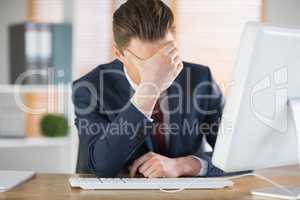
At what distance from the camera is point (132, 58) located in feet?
7.57

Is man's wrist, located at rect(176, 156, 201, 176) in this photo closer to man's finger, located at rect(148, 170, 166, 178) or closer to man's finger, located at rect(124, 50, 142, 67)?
man's finger, located at rect(148, 170, 166, 178)

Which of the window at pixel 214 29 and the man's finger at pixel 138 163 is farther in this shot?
the window at pixel 214 29

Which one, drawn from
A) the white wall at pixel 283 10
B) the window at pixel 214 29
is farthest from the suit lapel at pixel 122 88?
the white wall at pixel 283 10

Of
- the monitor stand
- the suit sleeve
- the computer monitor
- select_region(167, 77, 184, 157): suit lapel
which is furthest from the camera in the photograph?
select_region(167, 77, 184, 157): suit lapel

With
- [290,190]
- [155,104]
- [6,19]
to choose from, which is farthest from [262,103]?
[6,19]

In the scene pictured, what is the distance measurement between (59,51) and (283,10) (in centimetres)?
177

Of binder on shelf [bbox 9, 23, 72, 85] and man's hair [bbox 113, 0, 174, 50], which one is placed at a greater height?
man's hair [bbox 113, 0, 174, 50]

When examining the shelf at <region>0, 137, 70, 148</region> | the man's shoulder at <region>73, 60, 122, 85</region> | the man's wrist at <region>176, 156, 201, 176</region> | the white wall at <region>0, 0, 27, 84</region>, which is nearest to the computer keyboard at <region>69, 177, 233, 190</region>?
the man's wrist at <region>176, 156, 201, 176</region>

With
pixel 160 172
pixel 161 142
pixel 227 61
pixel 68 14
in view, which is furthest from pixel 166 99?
pixel 227 61

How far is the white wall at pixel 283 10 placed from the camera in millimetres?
3846

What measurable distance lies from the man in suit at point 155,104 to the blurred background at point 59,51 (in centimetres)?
67

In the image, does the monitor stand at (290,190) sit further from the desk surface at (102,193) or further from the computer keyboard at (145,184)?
the computer keyboard at (145,184)

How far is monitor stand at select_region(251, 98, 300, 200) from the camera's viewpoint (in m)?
1.42

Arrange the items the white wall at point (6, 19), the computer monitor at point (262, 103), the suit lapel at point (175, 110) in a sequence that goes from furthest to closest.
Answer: the white wall at point (6, 19), the suit lapel at point (175, 110), the computer monitor at point (262, 103)
